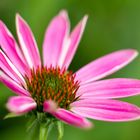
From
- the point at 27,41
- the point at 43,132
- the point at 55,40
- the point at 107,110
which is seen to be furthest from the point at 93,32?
the point at 43,132

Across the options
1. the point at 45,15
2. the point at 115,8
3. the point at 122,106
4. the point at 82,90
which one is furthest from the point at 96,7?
the point at 122,106

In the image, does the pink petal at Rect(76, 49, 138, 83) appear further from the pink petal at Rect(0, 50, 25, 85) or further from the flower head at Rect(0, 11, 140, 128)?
the pink petal at Rect(0, 50, 25, 85)

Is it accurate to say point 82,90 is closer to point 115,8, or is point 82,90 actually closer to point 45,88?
point 45,88

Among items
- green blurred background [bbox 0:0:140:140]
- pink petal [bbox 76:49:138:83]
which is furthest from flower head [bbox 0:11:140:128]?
green blurred background [bbox 0:0:140:140]

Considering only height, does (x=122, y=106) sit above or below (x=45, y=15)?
below

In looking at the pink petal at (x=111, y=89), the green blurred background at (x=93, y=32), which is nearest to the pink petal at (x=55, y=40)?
the pink petal at (x=111, y=89)

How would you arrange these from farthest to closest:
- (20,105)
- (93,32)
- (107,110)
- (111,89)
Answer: (93,32) < (111,89) < (107,110) < (20,105)

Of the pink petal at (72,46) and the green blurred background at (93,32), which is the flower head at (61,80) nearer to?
the pink petal at (72,46)

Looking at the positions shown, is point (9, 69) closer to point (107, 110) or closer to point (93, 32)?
point (107, 110)
